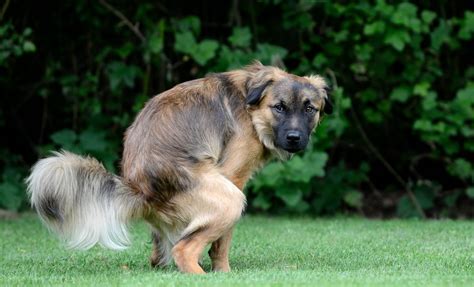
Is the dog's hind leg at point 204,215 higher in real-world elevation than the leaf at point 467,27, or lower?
lower

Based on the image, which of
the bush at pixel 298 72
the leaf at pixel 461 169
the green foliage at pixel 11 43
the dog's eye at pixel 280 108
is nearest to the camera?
the dog's eye at pixel 280 108

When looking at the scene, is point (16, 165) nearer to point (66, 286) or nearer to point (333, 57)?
point (333, 57)

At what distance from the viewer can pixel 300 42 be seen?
1277 centimetres

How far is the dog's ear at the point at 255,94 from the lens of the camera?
768 centimetres

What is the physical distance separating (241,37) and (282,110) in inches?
185

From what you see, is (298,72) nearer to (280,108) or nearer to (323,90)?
(323,90)

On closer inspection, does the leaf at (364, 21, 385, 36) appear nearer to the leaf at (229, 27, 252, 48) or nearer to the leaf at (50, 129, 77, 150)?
the leaf at (229, 27, 252, 48)

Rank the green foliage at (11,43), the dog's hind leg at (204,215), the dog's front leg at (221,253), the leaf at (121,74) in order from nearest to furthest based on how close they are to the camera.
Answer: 1. the dog's hind leg at (204,215)
2. the dog's front leg at (221,253)
3. the green foliage at (11,43)
4. the leaf at (121,74)

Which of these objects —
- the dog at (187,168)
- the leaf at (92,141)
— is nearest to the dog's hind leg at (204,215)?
the dog at (187,168)

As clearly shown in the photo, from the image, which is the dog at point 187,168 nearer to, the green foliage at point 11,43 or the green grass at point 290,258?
the green grass at point 290,258

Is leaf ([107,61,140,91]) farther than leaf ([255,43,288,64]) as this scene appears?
Yes

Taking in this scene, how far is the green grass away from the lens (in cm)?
652

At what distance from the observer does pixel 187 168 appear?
23.8 feet

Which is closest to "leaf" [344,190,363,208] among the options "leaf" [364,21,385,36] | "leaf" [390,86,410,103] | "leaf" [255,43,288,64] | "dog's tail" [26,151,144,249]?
"leaf" [390,86,410,103]
